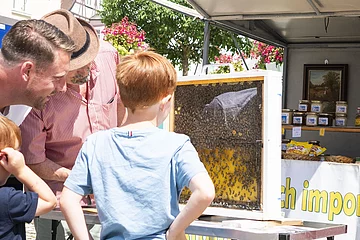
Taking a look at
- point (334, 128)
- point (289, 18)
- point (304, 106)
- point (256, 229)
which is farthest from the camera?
point (304, 106)

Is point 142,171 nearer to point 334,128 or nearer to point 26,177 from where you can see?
point 26,177

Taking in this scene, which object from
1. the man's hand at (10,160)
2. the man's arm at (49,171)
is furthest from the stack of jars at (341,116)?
the man's hand at (10,160)

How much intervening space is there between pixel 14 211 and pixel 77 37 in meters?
0.93

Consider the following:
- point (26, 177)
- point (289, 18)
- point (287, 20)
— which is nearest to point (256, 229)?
point (26, 177)

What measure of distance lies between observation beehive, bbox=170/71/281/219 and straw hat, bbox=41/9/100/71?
1.80 feet

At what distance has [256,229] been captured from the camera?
8.20 ft

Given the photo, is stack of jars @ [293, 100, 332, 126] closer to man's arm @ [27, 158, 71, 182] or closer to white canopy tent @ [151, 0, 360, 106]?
white canopy tent @ [151, 0, 360, 106]

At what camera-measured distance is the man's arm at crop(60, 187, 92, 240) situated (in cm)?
219

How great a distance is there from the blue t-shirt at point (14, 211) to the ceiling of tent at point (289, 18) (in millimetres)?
4728

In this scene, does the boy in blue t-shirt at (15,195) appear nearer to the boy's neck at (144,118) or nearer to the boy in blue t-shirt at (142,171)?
the boy in blue t-shirt at (142,171)

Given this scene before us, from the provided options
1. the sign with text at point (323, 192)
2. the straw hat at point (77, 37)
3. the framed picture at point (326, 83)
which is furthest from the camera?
the framed picture at point (326, 83)

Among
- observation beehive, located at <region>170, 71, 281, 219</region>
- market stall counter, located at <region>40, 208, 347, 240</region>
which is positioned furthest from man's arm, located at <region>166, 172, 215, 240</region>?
observation beehive, located at <region>170, 71, 281, 219</region>

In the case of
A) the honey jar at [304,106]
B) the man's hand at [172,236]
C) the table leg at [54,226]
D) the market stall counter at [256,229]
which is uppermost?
the honey jar at [304,106]

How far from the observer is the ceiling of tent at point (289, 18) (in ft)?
21.3
